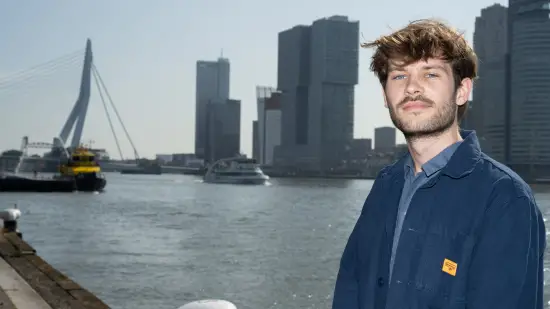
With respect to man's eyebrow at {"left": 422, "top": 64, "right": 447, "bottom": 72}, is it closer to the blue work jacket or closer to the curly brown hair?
the curly brown hair

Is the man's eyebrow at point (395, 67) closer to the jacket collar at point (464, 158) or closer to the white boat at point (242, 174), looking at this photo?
the jacket collar at point (464, 158)

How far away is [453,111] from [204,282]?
1562 cm

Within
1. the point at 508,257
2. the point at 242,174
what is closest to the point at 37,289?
the point at 508,257

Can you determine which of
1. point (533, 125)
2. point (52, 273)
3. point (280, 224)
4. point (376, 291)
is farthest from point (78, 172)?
point (533, 125)

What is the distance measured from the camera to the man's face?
193 cm

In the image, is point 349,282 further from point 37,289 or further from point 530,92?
point 530,92

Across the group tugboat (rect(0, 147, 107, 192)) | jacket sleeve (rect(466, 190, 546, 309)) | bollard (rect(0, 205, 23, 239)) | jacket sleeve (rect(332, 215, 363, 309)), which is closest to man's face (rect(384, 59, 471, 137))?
jacket sleeve (rect(466, 190, 546, 309))

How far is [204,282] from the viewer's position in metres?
17.1

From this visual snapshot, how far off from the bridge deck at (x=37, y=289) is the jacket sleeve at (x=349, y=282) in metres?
5.47

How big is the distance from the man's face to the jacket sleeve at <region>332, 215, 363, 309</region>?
0.43 metres

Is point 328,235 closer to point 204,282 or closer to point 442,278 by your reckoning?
point 204,282

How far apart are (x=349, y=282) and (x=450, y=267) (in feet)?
1.52

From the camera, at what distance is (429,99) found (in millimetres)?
1923

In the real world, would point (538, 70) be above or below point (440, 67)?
above
